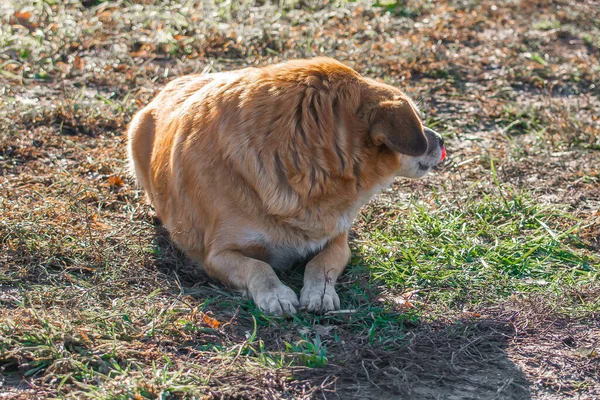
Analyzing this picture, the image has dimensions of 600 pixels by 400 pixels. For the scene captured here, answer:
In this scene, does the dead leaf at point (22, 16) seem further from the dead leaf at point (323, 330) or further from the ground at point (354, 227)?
the dead leaf at point (323, 330)

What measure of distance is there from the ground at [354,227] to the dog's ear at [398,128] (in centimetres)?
92

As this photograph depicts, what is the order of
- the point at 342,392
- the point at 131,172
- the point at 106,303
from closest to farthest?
the point at 342,392, the point at 106,303, the point at 131,172

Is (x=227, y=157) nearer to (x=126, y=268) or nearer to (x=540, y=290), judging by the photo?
(x=126, y=268)

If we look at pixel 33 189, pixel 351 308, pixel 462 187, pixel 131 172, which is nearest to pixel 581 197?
pixel 462 187

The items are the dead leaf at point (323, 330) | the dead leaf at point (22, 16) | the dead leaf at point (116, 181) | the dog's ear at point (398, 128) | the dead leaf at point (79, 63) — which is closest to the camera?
the dead leaf at point (323, 330)

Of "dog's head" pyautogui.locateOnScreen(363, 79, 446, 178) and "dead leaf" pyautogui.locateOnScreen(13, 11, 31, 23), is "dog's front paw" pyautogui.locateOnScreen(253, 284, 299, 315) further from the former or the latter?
"dead leaf" pyautogui.locateOnScreen(13, 11, 31, 23)

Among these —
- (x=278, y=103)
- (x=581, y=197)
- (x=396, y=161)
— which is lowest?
(x=581, y=197)

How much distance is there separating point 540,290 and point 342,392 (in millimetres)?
1705

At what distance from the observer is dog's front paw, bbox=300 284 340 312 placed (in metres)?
4.62

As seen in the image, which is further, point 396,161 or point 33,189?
point 33,189

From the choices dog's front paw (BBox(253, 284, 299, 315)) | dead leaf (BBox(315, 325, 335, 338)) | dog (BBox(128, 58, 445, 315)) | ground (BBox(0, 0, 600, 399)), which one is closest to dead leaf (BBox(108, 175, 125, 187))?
ground (BBox(0, 0, 600, 399))

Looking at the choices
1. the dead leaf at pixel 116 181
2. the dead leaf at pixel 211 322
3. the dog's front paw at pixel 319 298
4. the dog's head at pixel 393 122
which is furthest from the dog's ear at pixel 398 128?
the dead leaf at pixel 116 181

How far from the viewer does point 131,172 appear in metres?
6.35

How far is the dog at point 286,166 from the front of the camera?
465 centimetres
